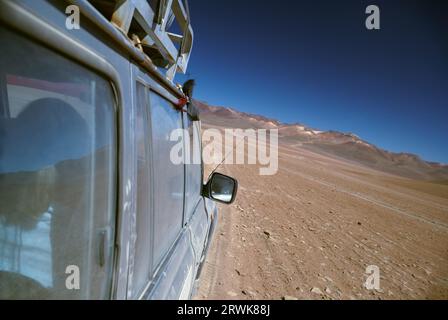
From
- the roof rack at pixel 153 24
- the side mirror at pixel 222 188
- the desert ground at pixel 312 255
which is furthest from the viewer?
the desert ground at pixel 312 255

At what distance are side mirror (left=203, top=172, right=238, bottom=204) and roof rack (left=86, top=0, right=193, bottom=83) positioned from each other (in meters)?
0.99

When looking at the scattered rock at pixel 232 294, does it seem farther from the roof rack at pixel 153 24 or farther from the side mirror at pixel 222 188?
the roof rack at pixel 153 24

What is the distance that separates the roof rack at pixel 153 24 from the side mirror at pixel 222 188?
0.99 meters

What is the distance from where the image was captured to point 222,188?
2.53 meters

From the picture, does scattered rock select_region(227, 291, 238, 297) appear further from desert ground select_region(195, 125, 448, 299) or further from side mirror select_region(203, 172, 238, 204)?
side mirror select_region(203, 172, 238, 204)

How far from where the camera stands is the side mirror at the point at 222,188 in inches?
98.0

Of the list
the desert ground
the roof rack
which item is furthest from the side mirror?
the desert ground

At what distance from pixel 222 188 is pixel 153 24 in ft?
5.11

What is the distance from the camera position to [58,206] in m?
0.69

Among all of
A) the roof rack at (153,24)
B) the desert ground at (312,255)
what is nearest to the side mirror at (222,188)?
the roof rack at (153,24)

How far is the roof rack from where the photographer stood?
37.1 inches

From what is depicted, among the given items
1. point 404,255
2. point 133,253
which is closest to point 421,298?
point 404,255
